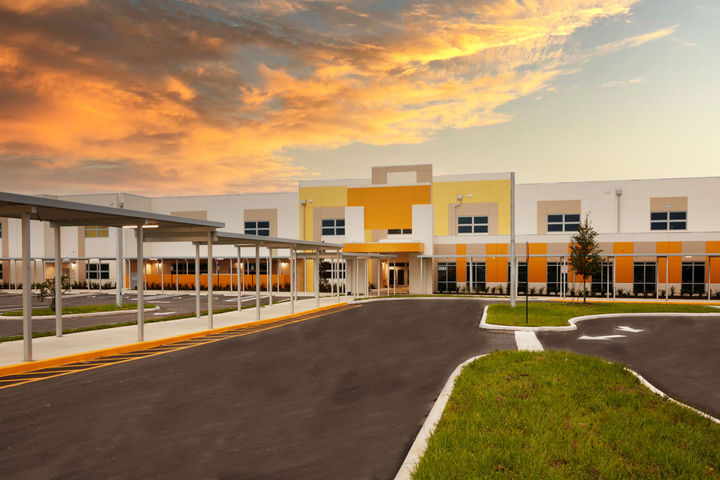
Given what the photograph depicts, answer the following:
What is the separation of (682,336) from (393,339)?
9.38 m

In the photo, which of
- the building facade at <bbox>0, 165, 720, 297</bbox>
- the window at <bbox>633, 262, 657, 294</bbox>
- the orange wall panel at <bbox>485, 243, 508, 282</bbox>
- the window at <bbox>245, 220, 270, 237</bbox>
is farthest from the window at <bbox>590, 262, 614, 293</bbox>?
the window at <bbox>245, 220, 270, 237</bbox>

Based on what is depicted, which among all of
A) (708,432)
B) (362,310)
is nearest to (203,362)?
(708,432)

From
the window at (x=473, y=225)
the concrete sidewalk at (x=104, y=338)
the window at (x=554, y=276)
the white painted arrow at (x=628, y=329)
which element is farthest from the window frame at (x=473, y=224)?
the concrete sidewalk at (x=104, y=338)

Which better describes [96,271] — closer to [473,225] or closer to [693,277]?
[473,225]

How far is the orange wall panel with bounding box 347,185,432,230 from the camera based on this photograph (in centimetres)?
4162

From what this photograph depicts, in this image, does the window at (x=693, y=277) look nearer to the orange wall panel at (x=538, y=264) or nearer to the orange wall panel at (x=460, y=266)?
the orange wall panel at (x=538, y=264)

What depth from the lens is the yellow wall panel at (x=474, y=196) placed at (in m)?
42.0

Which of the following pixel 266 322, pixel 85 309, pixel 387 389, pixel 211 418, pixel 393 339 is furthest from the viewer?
pixel 85 309

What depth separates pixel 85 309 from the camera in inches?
936

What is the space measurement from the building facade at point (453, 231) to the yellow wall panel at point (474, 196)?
9 cm

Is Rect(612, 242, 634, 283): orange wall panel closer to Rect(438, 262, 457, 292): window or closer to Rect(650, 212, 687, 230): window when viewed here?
Rect(650, 212, 687, 230): window

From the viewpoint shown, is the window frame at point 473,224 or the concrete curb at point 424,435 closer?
the concrete curb at point 424,435

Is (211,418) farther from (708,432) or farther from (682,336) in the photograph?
(682,336)

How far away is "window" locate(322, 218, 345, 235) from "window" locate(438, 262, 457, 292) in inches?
369
